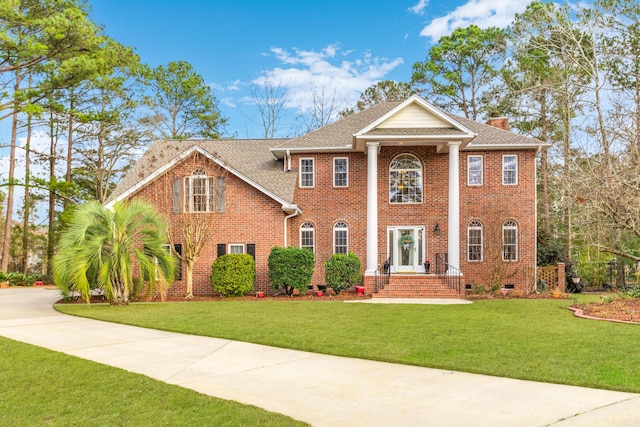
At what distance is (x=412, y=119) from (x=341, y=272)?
6866 millimetres

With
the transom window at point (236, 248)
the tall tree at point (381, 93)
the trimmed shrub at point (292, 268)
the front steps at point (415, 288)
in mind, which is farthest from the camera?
the tall tree at point (381, 93)

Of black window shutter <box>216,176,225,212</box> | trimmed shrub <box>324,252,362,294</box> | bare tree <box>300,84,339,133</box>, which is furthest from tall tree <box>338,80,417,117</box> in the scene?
trimmed shrub <box>324,252,362,294</box>

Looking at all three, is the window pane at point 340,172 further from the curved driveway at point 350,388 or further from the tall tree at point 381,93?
the tall tree at point 381,93

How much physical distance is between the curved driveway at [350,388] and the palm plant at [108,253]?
17.2 ft

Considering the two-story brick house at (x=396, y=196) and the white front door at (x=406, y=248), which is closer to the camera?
the two-story brick house at (x=396, y=196)

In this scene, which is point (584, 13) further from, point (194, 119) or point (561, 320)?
point (194, 119)

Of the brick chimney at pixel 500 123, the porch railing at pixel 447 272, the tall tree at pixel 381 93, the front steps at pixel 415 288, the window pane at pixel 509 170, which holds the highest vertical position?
the tall tree at pixel 381 93

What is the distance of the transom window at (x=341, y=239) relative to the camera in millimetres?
20031

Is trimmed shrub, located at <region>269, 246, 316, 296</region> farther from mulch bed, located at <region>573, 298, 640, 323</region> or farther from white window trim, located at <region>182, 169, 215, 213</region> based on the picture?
mulch bed, located at <region>573, 298, 640, 323</region>

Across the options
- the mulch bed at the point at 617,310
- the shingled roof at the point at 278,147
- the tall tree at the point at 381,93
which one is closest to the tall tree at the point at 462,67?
the tall tree at the point at 381,93

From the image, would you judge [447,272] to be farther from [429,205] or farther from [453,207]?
[429,205]

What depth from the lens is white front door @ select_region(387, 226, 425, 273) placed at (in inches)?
784

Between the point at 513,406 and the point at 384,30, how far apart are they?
1061 inches

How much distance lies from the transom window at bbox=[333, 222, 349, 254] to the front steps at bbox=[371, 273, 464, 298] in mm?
2737
